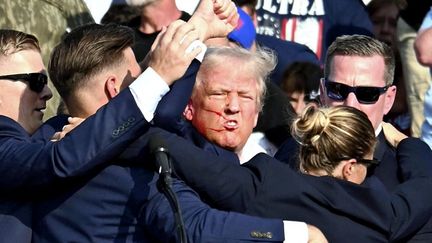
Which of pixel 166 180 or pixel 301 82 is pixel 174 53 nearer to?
A: pixel 166 180

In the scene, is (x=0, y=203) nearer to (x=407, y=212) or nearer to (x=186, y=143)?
(x=186, y=143)

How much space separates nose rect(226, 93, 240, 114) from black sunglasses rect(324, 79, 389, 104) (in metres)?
0.77

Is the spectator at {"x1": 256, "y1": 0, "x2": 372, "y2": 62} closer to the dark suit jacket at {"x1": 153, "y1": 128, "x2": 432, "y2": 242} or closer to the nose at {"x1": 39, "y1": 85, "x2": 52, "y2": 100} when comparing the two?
the nose at {"x1": 39, "y1": 85, "x2": 52, "y2": 100}

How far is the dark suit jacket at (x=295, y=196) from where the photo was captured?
5.02 meters

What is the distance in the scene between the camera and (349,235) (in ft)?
16.8

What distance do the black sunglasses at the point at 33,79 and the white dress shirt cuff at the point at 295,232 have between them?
133 cm

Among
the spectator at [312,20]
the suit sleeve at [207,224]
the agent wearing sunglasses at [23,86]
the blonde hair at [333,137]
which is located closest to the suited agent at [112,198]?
the suit sleeve at [207,224]

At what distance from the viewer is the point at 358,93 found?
6.41 meters

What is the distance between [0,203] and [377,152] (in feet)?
5.53

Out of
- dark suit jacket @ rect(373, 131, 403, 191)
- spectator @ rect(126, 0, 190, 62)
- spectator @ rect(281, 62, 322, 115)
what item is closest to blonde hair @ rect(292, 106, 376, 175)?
dark suit jacket @ rect(373, 131, 403, 191)

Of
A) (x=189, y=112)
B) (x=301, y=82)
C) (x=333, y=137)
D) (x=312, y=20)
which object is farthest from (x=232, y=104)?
(x=312, y=20)

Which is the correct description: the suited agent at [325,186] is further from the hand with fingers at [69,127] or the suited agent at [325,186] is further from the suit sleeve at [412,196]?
the hand with fingers at [69,127]

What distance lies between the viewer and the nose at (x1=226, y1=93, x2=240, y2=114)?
19.0 feet

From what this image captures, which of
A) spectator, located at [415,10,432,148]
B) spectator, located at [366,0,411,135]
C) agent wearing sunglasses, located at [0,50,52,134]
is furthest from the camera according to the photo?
spectator, located at [366,0,411,135]
